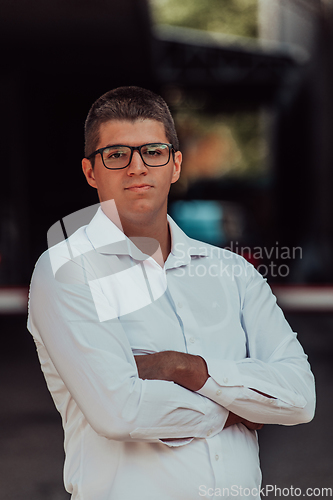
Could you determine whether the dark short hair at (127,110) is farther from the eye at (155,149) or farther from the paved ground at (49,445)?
the paved ground at (49,445)

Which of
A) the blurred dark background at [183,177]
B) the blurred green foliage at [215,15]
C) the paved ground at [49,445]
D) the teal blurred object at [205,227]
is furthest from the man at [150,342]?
the blurred green foliage at [215,15]

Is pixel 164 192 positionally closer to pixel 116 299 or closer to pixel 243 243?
pixel 116 299

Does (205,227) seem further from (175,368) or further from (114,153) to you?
(175,368)

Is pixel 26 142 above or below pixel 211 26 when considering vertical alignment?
below

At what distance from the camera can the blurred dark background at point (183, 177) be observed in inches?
193

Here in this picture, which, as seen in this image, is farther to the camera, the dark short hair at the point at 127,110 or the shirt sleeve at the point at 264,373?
the dark short hair at the point at 127,110

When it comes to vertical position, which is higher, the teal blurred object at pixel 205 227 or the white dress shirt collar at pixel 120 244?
the white dress shirt collar at pixel 120 244

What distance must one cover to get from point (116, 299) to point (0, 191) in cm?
1207

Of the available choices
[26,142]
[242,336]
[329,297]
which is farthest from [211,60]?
[242,336]

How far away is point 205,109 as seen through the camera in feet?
104

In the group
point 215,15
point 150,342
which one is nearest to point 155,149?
point 150,342

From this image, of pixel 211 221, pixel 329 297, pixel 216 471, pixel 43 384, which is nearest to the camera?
pixel 216 471

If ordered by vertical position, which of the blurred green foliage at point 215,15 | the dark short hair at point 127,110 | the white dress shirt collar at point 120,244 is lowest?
the white dress shirt collar at point 120,244

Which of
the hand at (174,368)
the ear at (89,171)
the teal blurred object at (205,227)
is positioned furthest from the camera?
the teal blurred object at (205,227)
